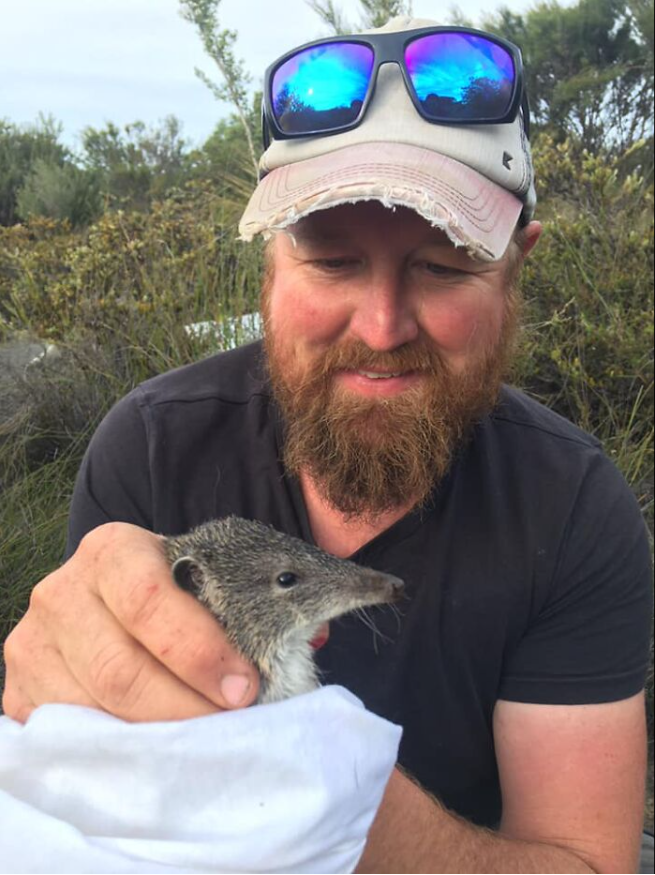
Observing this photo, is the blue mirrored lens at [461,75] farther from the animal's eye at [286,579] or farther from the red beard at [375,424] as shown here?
Answer: the animal's eye at [286,579]

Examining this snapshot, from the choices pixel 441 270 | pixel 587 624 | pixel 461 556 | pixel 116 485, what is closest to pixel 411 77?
pixel 441 270

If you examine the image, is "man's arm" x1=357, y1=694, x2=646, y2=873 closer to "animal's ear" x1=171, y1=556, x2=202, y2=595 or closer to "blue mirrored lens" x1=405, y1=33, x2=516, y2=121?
"animal's ear" x1=171, y1=556, x2=202, y2=595

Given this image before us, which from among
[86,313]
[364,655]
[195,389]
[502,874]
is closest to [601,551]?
[364,655]

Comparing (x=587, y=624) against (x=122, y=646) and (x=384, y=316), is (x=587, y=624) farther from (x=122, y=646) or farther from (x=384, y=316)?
(x=122, y=646)

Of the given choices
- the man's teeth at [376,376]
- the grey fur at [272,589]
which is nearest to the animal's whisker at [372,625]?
the grey fur at [272,589]

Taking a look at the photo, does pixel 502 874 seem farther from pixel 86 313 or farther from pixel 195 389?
pixel 86 313

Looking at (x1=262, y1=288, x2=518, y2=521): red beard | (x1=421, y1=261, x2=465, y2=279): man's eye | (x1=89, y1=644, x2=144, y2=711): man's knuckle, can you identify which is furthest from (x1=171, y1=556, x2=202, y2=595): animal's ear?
(x1=421, y1=261, x2=465, y2=279): man's eye
